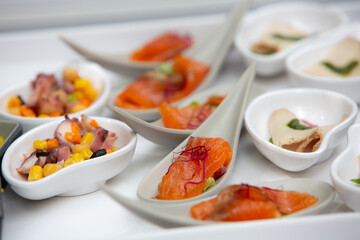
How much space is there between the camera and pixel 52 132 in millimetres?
1606

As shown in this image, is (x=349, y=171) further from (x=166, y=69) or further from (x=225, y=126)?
(x=166, y=69)

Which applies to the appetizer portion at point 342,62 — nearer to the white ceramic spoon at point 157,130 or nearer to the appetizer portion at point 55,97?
the white ceramic spoon at point 157,130

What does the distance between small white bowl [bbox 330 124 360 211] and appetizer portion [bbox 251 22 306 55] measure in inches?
32.7

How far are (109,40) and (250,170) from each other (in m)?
1.38

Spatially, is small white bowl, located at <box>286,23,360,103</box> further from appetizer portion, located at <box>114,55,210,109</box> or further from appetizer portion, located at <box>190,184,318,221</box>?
appetizer portion, located at <box>190,184,318,221</box>

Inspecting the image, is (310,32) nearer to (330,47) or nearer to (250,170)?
(330,47)

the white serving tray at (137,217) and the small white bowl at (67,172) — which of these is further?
the small white bowl at (67,172)

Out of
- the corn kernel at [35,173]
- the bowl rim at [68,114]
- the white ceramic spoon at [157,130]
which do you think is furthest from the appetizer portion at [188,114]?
the corn kernel at [35,173]

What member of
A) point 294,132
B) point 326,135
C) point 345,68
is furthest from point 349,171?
point 345,68

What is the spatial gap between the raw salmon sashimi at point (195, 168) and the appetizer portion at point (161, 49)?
3.06ft

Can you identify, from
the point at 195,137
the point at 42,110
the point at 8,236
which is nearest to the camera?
the point at 8,236

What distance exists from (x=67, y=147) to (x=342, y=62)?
1.35 m

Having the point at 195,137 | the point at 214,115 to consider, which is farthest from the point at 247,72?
the point at 195,137

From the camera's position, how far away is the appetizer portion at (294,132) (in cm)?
149
